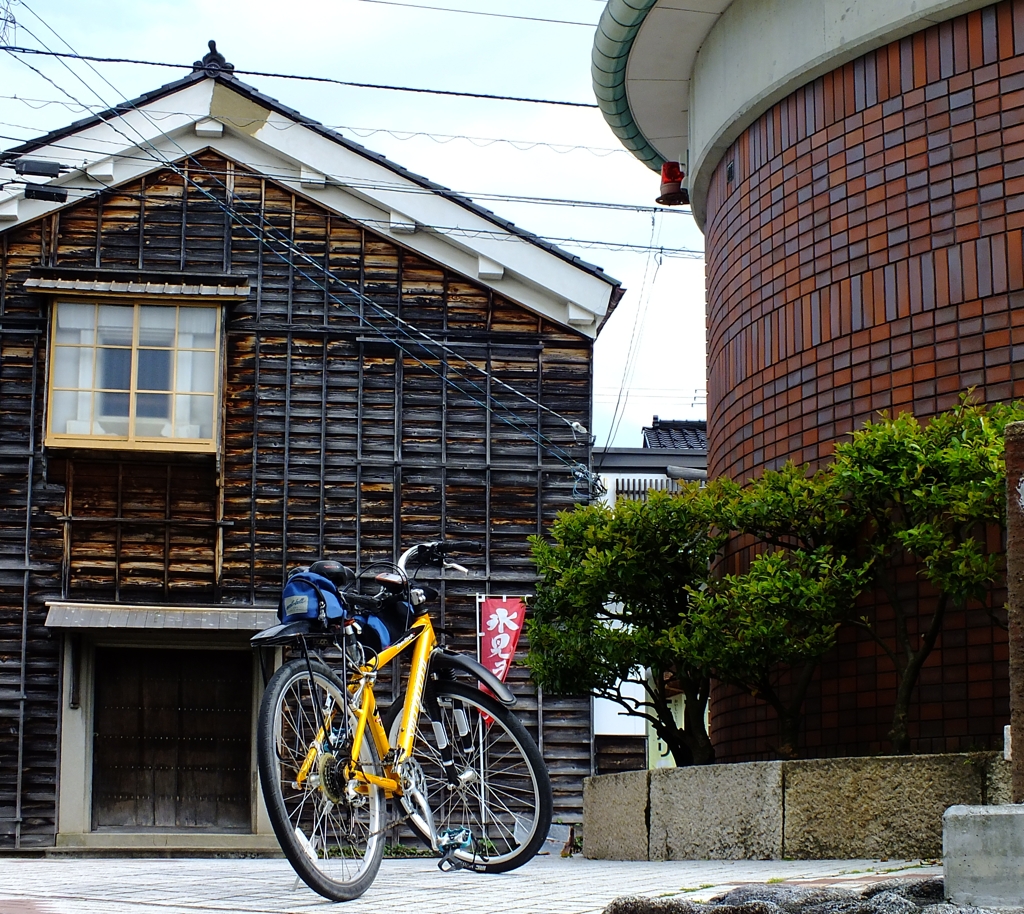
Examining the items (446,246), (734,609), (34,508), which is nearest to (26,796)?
(34,508)

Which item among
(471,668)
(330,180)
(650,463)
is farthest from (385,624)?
(650,463)

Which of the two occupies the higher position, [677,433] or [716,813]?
[677,433]

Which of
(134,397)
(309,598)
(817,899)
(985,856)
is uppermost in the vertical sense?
(134,397)

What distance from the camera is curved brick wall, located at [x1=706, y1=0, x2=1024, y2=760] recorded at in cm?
841

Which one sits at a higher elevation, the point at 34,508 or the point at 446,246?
the point at 446,246

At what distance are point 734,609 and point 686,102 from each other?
6230 mm

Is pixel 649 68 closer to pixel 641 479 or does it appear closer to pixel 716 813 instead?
pixel 716 813

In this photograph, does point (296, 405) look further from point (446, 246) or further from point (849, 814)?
point (849, 814)

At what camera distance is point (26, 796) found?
50.3 feet

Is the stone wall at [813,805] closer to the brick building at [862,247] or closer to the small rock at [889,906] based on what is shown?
the brick building at [862,247]

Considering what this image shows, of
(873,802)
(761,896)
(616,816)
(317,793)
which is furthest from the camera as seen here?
(616,816)

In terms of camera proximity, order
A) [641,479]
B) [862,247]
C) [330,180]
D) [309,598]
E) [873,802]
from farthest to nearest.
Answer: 1. [641,479]
2. [330,180]
3. [862,247]
4. [873,802]
5. [309,598]

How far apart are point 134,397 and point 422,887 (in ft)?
35.7

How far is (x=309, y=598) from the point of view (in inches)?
229
